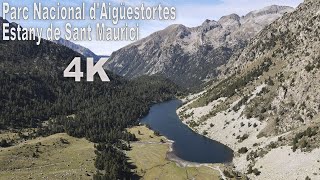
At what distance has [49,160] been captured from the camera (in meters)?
156

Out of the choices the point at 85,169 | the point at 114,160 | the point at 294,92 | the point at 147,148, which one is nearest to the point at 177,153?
the point at 147,148

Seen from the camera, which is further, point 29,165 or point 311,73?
point 311,73

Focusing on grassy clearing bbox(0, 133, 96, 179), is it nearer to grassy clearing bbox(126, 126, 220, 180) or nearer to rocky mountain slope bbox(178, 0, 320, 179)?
grassy clearing bbox(126, 126, 220, 180)

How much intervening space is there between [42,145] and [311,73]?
4860 inches

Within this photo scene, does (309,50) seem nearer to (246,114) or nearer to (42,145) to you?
(246,114)

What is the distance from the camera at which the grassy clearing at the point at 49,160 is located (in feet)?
451

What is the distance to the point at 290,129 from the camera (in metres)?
158

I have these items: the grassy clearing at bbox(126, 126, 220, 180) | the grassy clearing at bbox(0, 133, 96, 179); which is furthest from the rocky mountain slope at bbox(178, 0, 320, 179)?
the grassy clearing at bbox(0, 133, 96, 179)

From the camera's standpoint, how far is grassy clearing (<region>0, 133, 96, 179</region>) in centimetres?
13750

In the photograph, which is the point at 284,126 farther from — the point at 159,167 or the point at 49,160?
the point at 49,160

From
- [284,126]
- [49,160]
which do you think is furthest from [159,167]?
[284,126]

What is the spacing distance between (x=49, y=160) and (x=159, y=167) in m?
44.5

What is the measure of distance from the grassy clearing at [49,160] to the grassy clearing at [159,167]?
762 inches

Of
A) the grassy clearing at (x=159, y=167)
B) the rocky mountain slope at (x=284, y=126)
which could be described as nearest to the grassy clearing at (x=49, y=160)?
the grassy clearing at (x=159, y=167)
